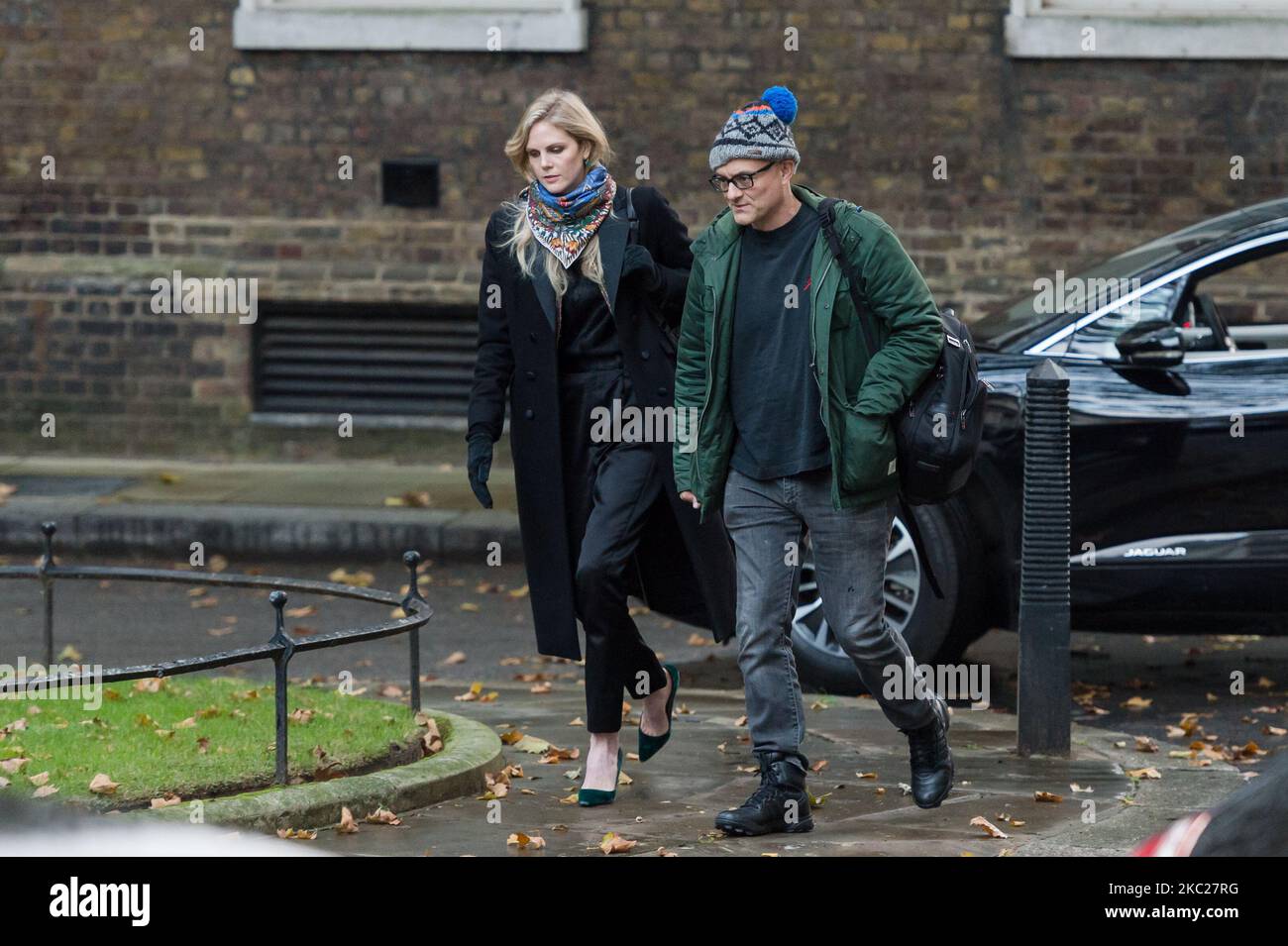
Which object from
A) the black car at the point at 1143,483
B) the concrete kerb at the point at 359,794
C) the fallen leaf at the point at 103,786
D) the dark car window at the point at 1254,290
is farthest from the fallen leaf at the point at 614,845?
the dark car window at the point at 1254,290

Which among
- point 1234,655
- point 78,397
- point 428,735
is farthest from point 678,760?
point 78,397

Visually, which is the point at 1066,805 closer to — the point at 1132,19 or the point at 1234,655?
the point at 1234,655

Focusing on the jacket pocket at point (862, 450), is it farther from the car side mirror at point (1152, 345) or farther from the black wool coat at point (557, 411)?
the car side mirror at point (1152, 345)

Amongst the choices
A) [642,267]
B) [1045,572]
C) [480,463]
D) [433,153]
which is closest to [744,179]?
[642,267]

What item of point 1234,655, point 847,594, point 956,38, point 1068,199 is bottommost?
point 1234,655

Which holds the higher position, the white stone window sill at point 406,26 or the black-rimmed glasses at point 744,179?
the white stone window sill at point 406,26

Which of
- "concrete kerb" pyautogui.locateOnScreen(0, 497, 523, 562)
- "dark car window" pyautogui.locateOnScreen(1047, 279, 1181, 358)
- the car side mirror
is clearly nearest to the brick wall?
"concrete kerb" pyautogui.locateOnScreen(0, 497, 523, 562)

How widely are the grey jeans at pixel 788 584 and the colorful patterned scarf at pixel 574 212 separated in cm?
85

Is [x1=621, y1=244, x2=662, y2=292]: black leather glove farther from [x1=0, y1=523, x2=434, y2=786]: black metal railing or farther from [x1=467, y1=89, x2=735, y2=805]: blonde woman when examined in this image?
[x1=0, y1=523, x2=434, y2=786]: black metal railing

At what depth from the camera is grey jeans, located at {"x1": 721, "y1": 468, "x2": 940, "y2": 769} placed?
18.9 feet

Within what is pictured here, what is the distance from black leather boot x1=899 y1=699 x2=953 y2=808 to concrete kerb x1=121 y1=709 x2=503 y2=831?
1313 mm

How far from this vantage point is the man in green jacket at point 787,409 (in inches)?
221

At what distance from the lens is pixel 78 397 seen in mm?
14594

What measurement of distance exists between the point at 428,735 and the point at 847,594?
5.40ft
